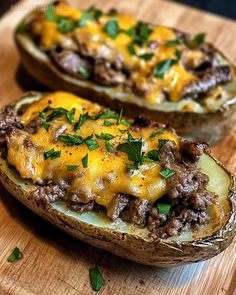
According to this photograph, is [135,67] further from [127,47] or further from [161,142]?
[161,142]

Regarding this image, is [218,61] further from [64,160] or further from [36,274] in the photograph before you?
[36,274]

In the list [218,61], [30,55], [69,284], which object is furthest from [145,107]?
[69,284]

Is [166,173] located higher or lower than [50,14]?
higher

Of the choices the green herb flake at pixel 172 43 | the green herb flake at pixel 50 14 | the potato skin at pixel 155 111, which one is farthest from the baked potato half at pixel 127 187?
the green herb flake at pixel 50 14

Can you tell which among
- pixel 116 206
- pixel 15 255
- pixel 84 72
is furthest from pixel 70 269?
pixel 84 72

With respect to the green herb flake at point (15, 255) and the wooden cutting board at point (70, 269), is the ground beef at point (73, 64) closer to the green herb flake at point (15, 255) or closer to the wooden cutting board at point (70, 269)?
the wooden cutting board at point (70, 269)

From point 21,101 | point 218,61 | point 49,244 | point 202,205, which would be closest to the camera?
point 202,205
